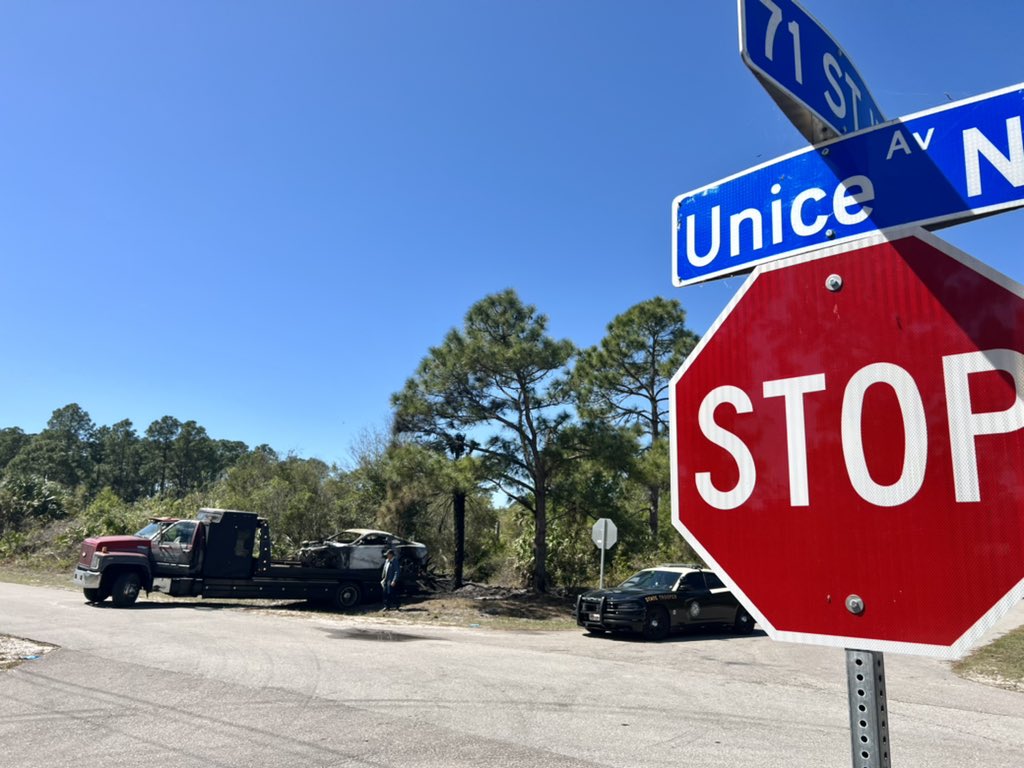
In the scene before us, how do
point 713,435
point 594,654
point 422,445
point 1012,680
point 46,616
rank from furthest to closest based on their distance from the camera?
point 422,445 < point 46,616 < point 594,654 < point 1012,680 < point 713,435

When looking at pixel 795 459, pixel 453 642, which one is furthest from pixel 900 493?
pixel 453 642

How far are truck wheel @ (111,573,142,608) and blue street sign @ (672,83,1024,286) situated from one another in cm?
1837

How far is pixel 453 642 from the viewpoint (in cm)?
1245

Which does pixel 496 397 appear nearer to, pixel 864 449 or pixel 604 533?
pixel 604 533

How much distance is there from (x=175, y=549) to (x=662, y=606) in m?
12.2

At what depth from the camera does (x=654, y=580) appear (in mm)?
15758

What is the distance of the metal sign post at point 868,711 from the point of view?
4.89ft

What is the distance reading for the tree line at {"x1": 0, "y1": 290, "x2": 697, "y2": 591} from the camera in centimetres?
2048

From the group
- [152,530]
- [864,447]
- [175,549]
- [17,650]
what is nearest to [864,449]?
[864,447]

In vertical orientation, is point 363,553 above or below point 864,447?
below

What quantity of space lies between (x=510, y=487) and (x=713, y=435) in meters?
19.9

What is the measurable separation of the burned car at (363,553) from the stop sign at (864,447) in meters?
19.3

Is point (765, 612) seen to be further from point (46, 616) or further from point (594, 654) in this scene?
point (46, 616)

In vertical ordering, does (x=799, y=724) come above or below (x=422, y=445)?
below
